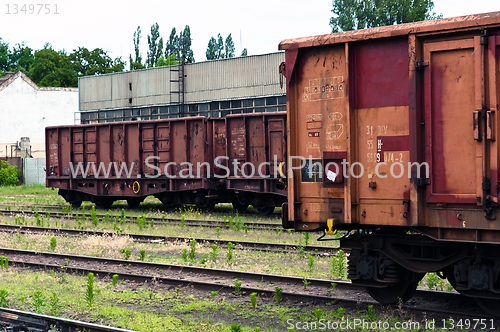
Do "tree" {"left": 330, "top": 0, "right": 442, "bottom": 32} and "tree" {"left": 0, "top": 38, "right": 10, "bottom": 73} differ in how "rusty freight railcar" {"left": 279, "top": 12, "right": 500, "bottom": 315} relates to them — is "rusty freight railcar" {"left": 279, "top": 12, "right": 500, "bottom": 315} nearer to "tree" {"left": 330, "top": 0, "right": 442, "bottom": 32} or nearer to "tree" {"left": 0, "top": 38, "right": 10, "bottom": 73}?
"tree" {"left": 330, "top": 0, "right": 442, "bottom": 32}

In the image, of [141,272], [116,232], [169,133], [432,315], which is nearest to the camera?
[432,315]

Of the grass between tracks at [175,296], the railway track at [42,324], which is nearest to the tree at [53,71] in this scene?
the grass between tracks at [175,296]

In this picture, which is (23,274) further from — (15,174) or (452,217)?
(15,174)

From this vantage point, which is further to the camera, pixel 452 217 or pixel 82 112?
pixel 82 112

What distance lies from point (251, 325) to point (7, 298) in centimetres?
402

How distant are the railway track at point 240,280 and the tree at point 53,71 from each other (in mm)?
64006

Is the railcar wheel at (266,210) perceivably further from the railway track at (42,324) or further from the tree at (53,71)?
the tree at (53,71)

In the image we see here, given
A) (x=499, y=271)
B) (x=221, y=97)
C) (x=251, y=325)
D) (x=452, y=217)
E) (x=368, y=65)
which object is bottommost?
(x=251, y=325)

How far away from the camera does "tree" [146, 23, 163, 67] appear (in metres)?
105

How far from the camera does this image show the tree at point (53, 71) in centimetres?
7550

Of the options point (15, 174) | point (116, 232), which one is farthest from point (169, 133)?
point (15, 174)

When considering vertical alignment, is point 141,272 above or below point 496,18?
below

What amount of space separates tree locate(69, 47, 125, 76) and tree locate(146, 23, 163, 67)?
85.8 ft

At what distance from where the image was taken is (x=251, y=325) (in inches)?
332
